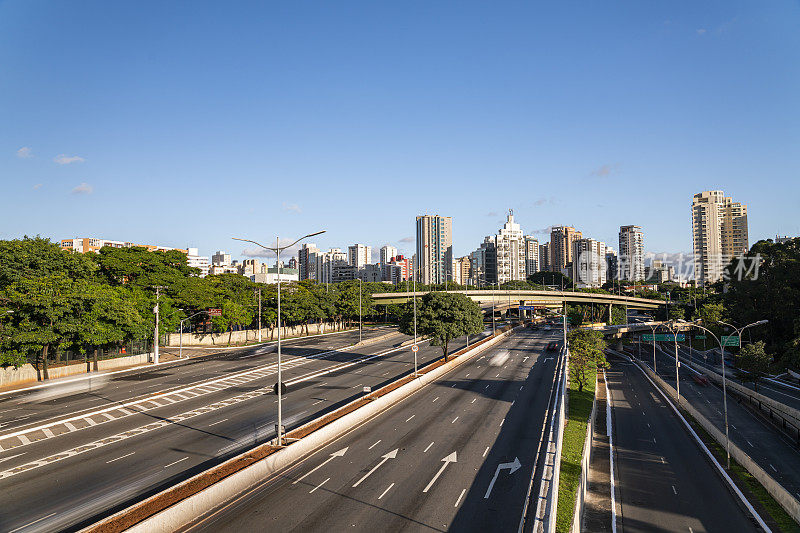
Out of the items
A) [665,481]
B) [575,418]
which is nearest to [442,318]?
[575,418]

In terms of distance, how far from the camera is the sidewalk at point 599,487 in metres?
23.4

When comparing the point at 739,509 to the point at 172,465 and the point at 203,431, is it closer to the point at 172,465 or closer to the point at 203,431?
the point at 172,465

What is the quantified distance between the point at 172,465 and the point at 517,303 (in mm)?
145015

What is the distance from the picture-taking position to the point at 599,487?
93.1 ft

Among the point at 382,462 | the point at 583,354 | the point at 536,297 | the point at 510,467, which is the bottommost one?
the point at 510,467

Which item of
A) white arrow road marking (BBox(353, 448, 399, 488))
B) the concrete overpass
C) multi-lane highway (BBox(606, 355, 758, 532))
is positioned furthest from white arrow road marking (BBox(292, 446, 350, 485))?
the concrete overpass

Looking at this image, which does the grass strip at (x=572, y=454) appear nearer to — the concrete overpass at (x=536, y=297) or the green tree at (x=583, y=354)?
the green tree at (x=583, y=354)

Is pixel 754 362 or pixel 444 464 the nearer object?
pixel 444 464

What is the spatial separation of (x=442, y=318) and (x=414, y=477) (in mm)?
37856

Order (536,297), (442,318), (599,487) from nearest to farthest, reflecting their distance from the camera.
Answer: (599,487)
(442,318)
(536,297)

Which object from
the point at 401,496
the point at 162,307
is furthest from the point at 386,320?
the point at 401,496

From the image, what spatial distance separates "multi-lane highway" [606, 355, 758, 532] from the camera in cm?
2369

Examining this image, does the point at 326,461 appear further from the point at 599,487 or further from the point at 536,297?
the point at 536,297

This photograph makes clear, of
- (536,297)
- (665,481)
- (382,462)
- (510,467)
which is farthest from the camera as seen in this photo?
(536,297)
